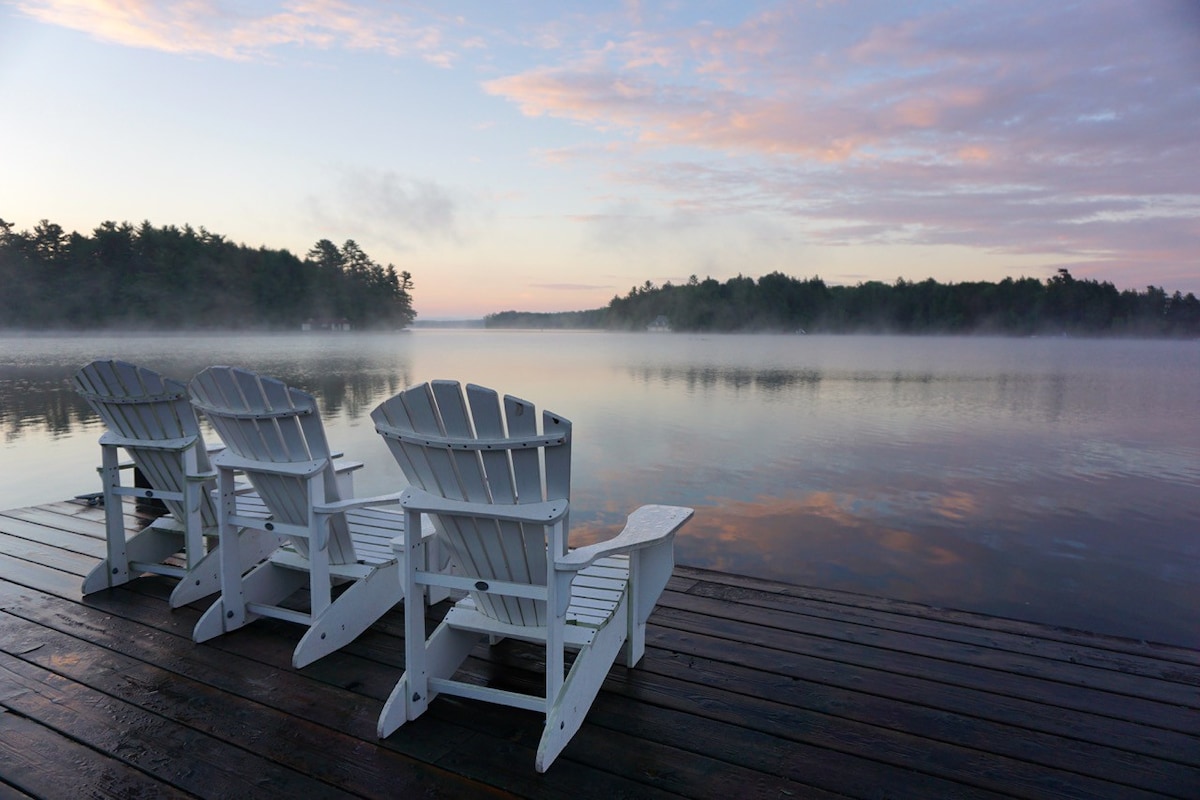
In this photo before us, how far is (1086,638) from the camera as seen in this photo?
2.81 meters

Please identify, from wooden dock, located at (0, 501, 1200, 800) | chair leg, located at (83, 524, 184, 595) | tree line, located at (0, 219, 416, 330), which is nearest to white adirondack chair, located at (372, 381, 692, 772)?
wooden dock, located at (0, 501, 1200, 800)

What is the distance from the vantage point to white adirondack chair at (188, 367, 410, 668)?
2.42 metres

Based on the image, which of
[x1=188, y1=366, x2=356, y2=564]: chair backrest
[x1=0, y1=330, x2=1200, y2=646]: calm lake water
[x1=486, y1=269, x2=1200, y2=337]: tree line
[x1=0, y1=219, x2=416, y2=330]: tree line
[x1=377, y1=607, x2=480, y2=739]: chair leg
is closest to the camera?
[x1=377, y1=607, x2=480, y2=739]: chair leg

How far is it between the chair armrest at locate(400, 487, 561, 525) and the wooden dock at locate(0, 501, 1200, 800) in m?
0.70

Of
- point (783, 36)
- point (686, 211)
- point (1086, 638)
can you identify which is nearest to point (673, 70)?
point (783, 36)

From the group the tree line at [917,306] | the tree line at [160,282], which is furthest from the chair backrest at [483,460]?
the tree line at [917,306]

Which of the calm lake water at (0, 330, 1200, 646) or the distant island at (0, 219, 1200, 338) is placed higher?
the distant island at (0, 219, 1200, 338)

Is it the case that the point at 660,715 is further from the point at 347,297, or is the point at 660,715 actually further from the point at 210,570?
the point at 347,297

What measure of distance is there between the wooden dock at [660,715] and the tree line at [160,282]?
7757 cm

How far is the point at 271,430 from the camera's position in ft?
8.05

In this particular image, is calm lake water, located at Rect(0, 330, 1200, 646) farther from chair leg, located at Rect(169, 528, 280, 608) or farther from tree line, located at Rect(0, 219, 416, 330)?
tree line, located at Rect(0, 219, 416, 330)

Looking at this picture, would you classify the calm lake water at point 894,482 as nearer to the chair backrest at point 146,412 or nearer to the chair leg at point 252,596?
the chair leg at point 252,596

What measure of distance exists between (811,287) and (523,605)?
342 feet

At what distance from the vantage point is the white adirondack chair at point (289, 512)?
7.95ft
